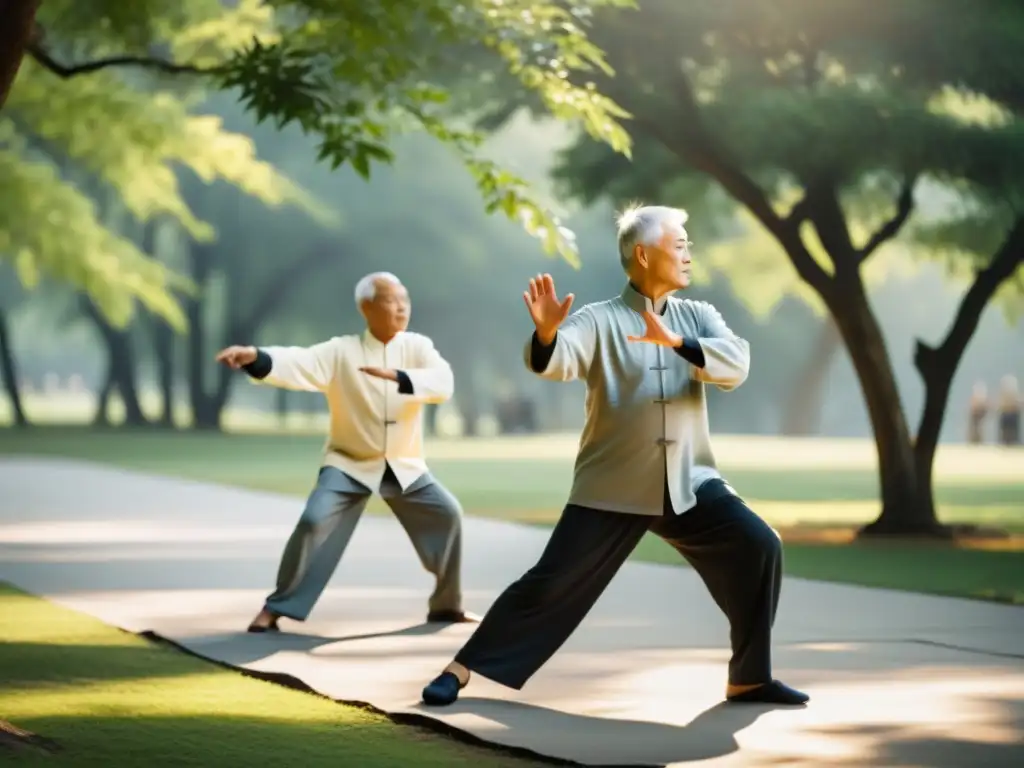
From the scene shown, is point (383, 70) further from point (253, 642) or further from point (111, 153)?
point (111, 153)

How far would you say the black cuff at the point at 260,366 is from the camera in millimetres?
10969

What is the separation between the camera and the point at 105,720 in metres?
8.49

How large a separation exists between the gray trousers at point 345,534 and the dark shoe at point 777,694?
3114mm

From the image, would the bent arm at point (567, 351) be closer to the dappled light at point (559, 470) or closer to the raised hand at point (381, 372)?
the dappled light at point (559, 470)

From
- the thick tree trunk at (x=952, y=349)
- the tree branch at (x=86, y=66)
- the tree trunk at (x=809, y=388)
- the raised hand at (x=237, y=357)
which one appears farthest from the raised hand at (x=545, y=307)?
the tree trunk at (x=809, y=388)

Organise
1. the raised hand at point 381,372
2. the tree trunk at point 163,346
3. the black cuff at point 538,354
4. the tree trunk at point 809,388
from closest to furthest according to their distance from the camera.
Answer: the black cuff at point 538,354 → the raised hand at point 381,372 → the tree trunk at point 163,346 → the tree trunk at point 809,388

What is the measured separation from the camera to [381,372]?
10.9m

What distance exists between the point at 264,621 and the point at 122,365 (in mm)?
48733

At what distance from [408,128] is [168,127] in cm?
1110

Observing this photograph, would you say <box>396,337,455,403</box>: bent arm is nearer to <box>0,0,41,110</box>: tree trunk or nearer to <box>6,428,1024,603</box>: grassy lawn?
<box>0,0,41,110</box>: tree trunk

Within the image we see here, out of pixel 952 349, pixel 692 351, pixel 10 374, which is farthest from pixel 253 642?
pixel 10 374

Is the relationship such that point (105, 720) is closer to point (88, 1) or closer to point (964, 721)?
point (964, 721)

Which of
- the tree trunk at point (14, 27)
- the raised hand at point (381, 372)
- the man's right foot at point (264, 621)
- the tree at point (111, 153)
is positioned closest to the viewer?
the tree trunk at point (14, 27)

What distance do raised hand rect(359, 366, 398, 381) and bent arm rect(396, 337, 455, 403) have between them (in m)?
0.10
